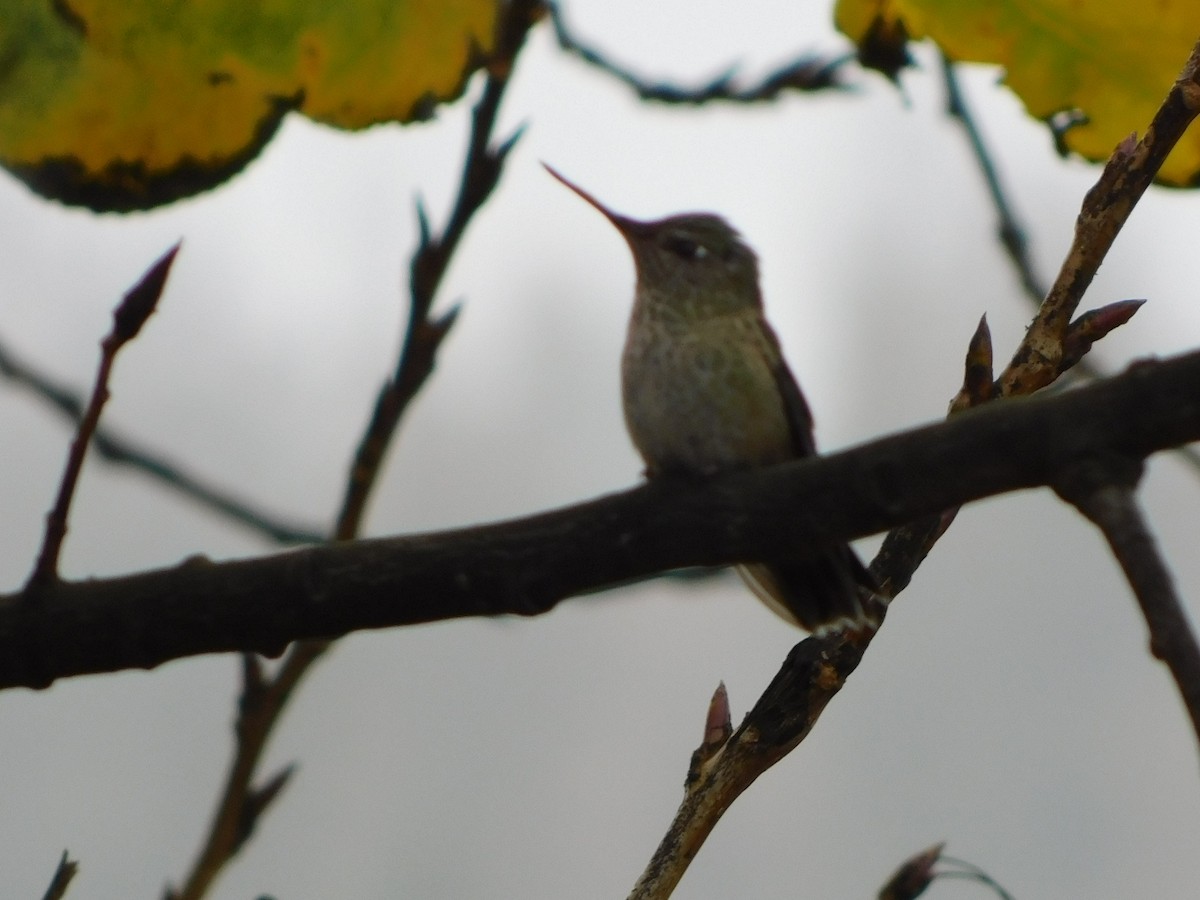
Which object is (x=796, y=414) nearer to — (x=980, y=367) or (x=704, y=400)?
(x=704, y=400)

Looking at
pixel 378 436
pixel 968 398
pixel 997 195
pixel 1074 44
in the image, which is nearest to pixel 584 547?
pixel 378 436

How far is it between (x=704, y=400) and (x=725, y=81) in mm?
1027

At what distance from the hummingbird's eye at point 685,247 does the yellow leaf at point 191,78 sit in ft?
8.46

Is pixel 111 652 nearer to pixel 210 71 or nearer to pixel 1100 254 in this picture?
pixel 210 71

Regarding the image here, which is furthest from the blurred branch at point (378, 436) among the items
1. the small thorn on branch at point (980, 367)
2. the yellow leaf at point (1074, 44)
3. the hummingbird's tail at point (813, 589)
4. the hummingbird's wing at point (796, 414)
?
the hummingbird's wing at point (796, 414)

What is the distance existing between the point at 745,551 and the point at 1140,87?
794mm

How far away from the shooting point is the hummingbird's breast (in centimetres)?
349

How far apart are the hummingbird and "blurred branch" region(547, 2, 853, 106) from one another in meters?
0.44

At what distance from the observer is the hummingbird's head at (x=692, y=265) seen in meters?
4.02

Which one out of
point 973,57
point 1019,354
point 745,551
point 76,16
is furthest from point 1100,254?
point 76,16

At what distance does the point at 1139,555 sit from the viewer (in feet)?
4.19

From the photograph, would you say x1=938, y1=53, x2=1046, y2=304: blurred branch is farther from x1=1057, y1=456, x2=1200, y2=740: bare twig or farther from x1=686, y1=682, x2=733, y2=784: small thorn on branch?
x1=1057, y1=456, x2=1200, y2=740: bare twig

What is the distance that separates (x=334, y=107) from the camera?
5.23 ft

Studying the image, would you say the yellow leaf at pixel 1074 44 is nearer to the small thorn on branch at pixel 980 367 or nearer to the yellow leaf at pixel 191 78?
the small thorn on branch at pixel 980 367
